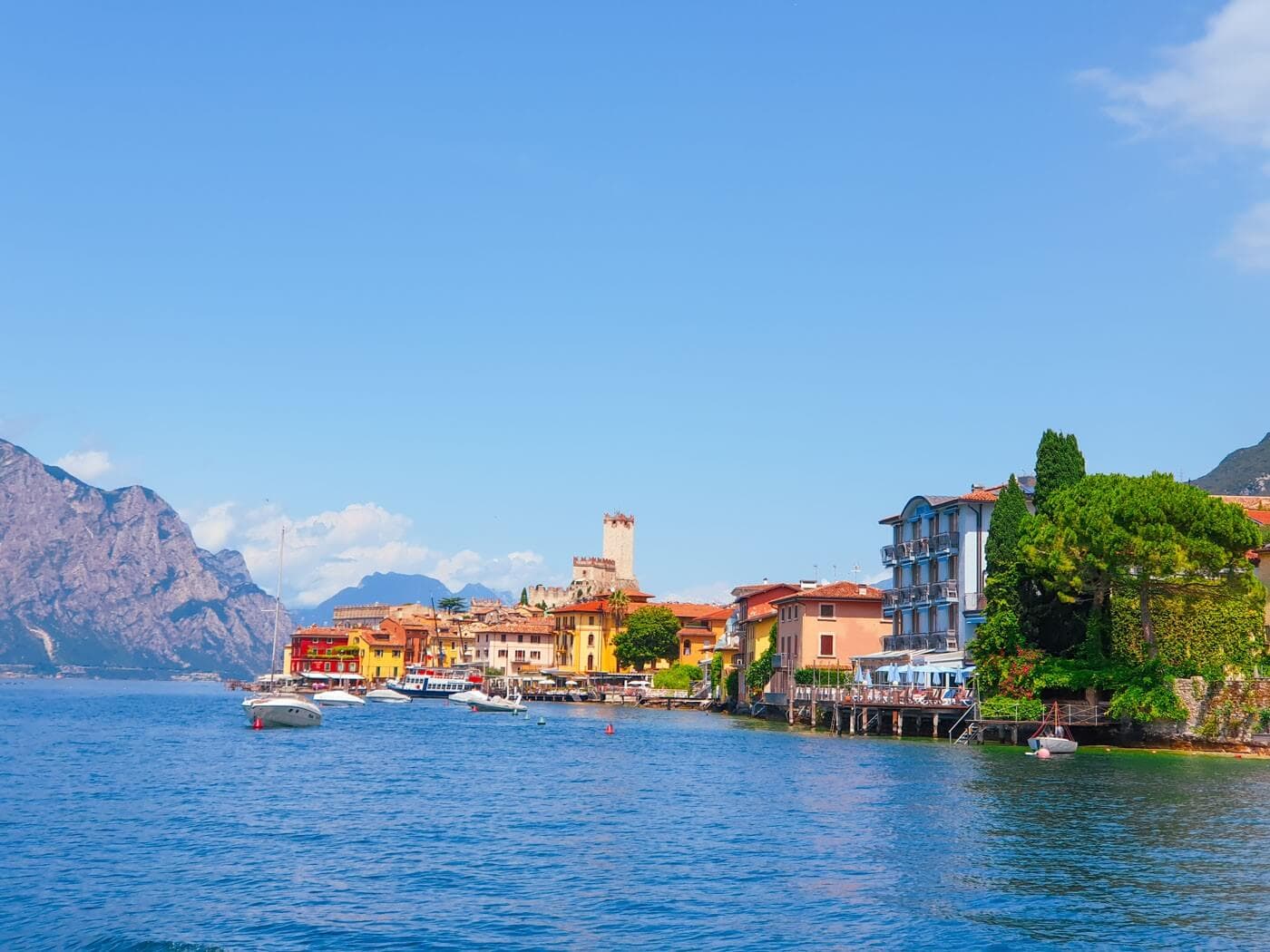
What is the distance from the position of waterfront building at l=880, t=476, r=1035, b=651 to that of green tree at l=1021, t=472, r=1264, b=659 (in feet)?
46.0

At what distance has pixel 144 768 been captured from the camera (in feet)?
188

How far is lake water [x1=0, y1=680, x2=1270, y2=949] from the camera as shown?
24.9 m

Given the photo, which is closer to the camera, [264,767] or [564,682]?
[264,767]

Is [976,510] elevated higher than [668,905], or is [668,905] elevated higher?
[976,510]

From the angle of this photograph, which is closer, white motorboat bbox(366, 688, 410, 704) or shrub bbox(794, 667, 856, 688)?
shrub bbox(794, 667, 856, 688)

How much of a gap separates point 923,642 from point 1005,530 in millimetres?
16418

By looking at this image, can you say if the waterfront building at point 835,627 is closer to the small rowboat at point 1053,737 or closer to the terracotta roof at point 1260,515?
the terracotta roof at point 1260,515

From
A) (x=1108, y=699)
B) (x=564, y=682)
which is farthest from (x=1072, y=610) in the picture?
(x=564, y=682)

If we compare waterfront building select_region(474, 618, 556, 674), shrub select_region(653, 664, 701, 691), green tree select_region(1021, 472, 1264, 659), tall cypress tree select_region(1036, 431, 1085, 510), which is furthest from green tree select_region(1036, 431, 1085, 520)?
waterfront building select_region(474, 618, 556, 674)

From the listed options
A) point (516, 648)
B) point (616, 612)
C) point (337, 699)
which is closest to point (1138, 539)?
point (337, 699)

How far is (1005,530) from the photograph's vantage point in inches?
3071

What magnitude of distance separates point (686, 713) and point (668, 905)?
103 metres

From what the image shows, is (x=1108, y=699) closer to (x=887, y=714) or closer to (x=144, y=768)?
(x=887, y=714)

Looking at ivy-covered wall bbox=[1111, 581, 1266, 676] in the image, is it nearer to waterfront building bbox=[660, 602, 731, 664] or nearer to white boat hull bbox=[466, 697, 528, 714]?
white boat hull bbox=[466, 697, 528, 714]
